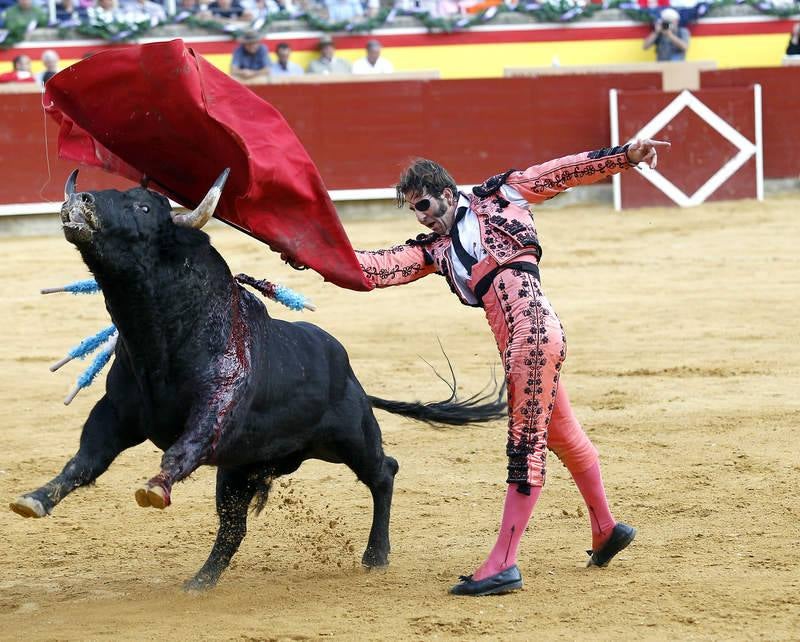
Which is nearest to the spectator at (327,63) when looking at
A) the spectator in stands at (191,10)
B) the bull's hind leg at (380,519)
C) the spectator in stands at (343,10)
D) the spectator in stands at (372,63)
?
the spectator in stands at (372,63)

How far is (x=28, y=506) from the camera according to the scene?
3.25 metres

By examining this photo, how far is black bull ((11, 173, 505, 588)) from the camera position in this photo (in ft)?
10.8

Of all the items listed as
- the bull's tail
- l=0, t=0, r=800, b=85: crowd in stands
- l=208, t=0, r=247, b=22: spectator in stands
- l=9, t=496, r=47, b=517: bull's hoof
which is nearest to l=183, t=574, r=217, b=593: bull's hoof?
l=9, t=496, r=47, b=517: bull's hoof

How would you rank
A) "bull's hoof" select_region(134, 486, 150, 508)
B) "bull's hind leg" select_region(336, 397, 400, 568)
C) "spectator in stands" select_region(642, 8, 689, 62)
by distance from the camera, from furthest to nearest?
"spectator in stands" select_region(642, 8, 689, 62)
"bull's hind leg" select_region(336, 397, 400, 568)
"bull's hoof" select_region(134, 486, 150, 508)

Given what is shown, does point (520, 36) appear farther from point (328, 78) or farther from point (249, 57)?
point (249, 57)

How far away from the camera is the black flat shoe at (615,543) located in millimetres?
3809

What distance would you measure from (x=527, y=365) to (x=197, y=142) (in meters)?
1.01

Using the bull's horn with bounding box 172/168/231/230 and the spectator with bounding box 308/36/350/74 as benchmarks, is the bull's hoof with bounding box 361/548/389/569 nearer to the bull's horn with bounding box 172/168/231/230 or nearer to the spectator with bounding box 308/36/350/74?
the bull's horn with bounding box 172/168/231/230

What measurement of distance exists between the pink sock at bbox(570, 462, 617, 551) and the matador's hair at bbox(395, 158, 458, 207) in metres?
0.88

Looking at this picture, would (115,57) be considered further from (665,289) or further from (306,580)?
(665,289)

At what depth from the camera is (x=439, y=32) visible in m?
14.0

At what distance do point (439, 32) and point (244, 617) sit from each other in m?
11.1

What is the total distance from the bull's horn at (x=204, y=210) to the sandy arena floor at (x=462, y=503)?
3.23ft

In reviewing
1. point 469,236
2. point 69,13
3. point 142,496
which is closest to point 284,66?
point 69,13
